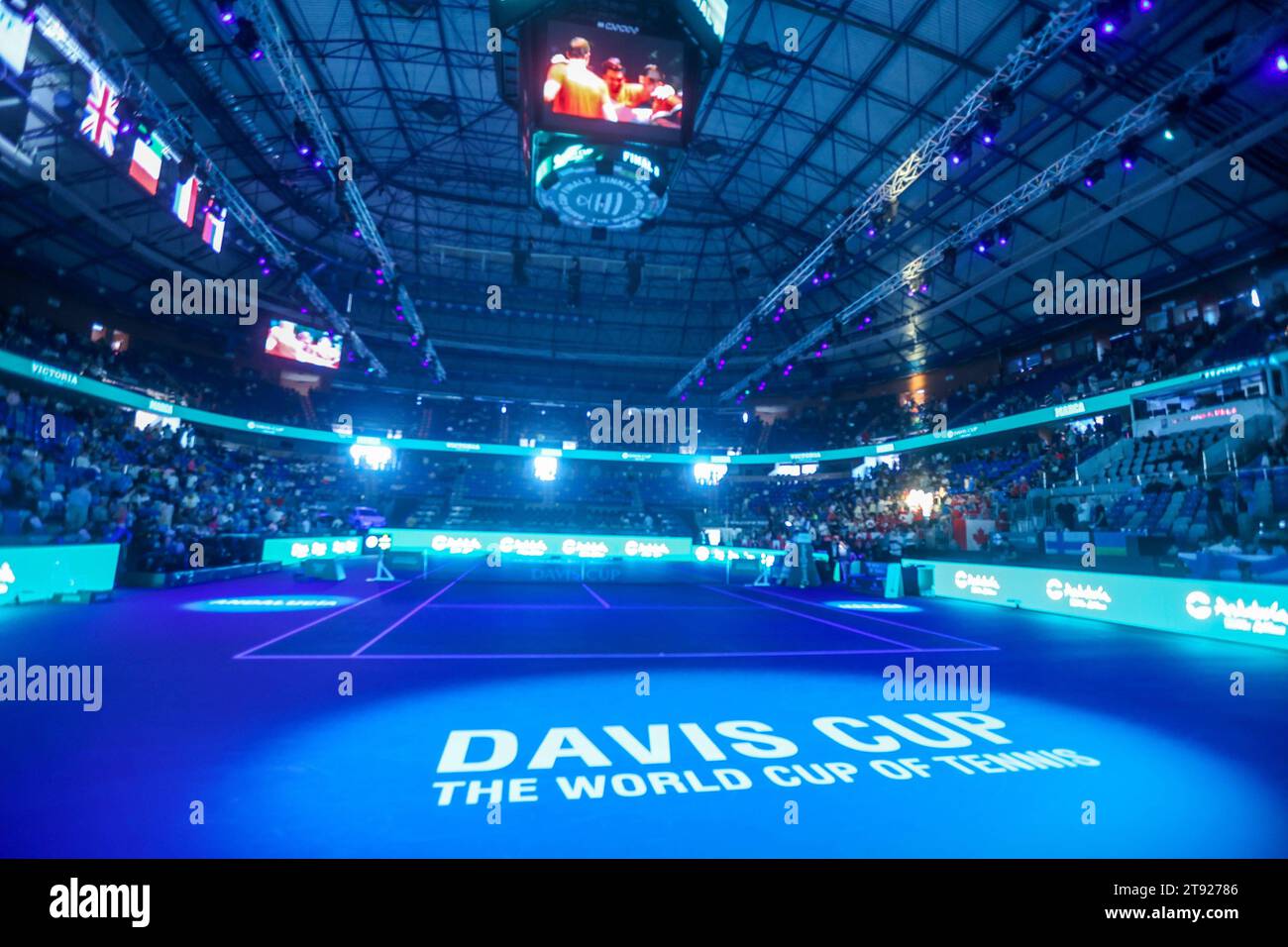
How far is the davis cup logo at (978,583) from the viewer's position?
45.0 feet

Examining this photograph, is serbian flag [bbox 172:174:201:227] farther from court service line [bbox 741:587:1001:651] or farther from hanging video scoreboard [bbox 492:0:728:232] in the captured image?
court service line [bbox 741:587:1001:651]

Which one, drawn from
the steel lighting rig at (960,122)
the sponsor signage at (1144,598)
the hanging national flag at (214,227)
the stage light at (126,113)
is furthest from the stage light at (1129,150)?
the hanging national flag at (214,227)

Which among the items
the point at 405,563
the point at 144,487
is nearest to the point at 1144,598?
the point at 405,563

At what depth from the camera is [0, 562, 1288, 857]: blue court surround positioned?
8.72 feet

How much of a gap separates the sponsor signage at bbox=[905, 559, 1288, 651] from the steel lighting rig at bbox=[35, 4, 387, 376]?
22.5 meters

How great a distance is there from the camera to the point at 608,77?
10.6 meters

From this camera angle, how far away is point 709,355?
30906 mm

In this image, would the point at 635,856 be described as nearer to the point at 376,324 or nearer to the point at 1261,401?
the point at 1261,401

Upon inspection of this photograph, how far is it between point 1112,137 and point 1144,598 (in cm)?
1141

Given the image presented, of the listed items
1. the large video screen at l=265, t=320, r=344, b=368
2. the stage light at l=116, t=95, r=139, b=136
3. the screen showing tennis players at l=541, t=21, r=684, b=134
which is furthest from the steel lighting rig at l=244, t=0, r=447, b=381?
the large video screen at l=265, t=320, r=344, b=368

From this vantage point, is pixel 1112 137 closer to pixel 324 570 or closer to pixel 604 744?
pixel 604 744

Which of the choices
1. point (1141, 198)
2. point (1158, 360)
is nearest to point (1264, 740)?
point (1141, 198)

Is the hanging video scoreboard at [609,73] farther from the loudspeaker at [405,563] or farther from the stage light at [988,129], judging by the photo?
the loudspeaker at [405,563]

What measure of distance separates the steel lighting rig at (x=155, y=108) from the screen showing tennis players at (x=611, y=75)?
9117 mm
